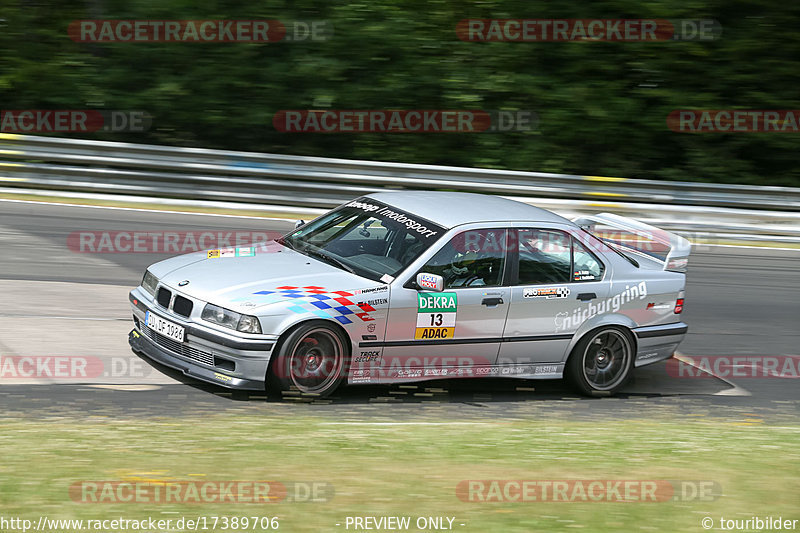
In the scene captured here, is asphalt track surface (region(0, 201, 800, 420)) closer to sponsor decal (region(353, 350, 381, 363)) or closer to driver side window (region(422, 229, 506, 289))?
sponsor decal (region(353, 350, 381, 363))

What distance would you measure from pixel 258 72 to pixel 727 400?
10.4m

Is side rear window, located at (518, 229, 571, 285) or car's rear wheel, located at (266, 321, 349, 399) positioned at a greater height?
side rear window, located at (518, 229, 571, 285)

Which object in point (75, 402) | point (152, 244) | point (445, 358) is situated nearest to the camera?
point (75, 402)

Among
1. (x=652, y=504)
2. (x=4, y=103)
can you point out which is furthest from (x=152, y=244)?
(x=652, y=504)

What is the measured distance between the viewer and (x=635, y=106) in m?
17.1

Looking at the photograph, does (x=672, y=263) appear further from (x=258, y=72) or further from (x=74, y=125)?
(x=74, y=125)

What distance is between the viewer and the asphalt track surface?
6.55 metres

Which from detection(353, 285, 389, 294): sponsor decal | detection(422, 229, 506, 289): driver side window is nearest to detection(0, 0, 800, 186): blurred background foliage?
detection(422, 229, 506, 289): driver side window

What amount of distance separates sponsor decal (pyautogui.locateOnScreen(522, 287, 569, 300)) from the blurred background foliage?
30.3 feet

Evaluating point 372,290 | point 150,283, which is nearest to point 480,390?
point 372,290

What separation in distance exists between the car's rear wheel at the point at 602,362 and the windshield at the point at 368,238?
5.14 feet

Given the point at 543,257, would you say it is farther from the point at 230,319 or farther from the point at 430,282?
the point at 230,319

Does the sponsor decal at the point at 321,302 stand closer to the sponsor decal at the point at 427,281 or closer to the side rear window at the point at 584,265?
the sponsor decal at the point at 427,281

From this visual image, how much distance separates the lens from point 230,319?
6422 millimetres
